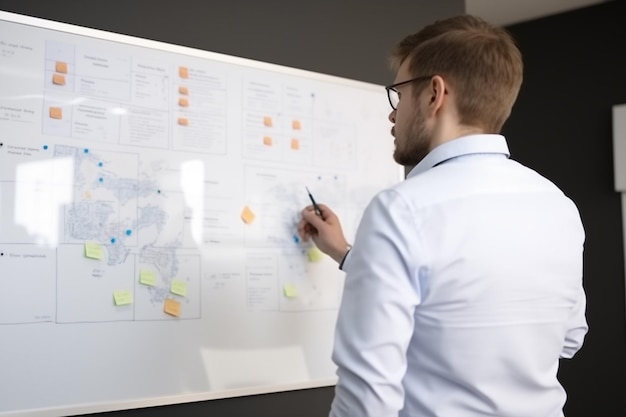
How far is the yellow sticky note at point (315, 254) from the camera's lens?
2.12m

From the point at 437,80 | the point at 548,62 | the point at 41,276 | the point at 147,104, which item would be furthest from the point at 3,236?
the point at 548,62

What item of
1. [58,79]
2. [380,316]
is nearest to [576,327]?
[380,316]

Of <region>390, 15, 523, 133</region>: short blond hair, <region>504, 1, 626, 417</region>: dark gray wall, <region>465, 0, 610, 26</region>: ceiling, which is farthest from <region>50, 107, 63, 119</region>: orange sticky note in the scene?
<region>504, 1, 626, 417</region>: dark gray wall

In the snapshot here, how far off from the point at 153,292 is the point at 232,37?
84 centimetres

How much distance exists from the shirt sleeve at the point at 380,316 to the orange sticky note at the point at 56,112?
1.00 metres

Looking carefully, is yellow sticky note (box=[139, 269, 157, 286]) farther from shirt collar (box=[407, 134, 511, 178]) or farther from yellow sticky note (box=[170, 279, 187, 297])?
shirt collar (box=[407, 134, 511, 178])

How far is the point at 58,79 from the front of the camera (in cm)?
173

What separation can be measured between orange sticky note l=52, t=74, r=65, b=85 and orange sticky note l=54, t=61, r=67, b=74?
0.04 ft

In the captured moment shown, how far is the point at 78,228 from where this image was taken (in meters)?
1.72

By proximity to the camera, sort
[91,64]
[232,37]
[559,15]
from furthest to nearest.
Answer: [559,15]
[232,37]
[91,64]

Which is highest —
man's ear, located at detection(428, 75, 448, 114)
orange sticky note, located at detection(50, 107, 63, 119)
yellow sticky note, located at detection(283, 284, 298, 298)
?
orange sticky note, located at detection(50, 107, 63, 119)

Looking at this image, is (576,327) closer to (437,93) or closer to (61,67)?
(437,93)

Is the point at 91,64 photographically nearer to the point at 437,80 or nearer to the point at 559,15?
the point at 437,80

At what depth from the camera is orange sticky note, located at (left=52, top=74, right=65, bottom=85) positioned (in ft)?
5.66
